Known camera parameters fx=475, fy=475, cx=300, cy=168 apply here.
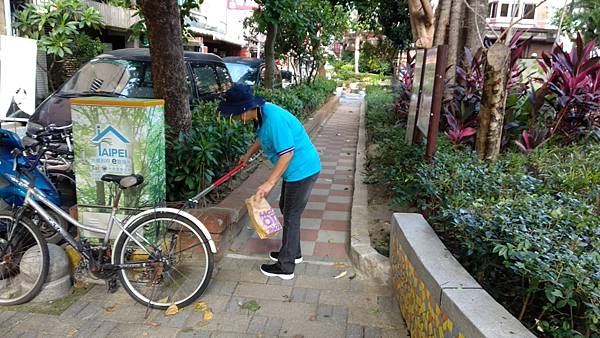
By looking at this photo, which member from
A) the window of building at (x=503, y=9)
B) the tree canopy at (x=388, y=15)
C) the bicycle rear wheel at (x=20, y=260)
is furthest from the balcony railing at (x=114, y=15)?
the window of building at (x=503, y=9)

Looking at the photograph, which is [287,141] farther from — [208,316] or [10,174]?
[10,174]

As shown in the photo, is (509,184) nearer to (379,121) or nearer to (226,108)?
(226,108)

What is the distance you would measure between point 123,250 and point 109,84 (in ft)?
12.5

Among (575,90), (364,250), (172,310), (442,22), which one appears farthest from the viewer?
(442,22)

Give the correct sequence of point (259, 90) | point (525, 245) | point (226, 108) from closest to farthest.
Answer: point (525, 245)
point (226, 108)
point (259, 90)

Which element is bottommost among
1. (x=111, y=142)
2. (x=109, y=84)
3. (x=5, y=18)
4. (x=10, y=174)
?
(x=10, y=174)

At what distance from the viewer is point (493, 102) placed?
4.04 metres

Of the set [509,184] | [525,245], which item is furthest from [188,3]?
[525,245]

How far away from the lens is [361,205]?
501 cm

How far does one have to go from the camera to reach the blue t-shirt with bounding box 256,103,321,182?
3275mm

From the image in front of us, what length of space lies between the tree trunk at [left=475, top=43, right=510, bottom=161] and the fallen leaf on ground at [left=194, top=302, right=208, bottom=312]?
2.70 metres

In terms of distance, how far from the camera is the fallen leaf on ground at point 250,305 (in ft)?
10.9

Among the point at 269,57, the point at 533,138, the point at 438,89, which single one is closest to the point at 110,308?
the point at 438,89

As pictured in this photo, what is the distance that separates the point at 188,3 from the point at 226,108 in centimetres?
441
